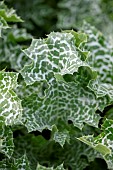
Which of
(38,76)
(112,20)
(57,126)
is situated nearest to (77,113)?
(57,126)

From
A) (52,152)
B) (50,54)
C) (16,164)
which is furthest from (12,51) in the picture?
(16,164)

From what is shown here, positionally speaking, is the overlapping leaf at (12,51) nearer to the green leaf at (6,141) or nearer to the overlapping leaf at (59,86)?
the overlapping leaf at (59,86)

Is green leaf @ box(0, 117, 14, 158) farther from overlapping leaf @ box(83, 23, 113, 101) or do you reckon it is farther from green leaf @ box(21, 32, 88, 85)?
overlapping leaf @ box(83, 23, 113, 101)

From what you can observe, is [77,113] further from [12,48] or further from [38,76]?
[12,48]

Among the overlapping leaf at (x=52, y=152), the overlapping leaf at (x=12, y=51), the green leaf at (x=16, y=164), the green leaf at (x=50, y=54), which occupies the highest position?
the overlapping leaf at (x=12, y=51)

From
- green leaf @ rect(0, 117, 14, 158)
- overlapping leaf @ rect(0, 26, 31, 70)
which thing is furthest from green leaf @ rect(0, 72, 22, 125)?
overlapping leaf @ rect(0, 26, 31, 70)

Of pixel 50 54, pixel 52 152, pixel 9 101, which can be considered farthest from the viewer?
pixel 52 152

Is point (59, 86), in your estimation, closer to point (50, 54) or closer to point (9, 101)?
point (50, 54)

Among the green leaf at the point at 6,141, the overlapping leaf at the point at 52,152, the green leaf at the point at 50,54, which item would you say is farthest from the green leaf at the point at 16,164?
the green leaf at the point at 50,54
